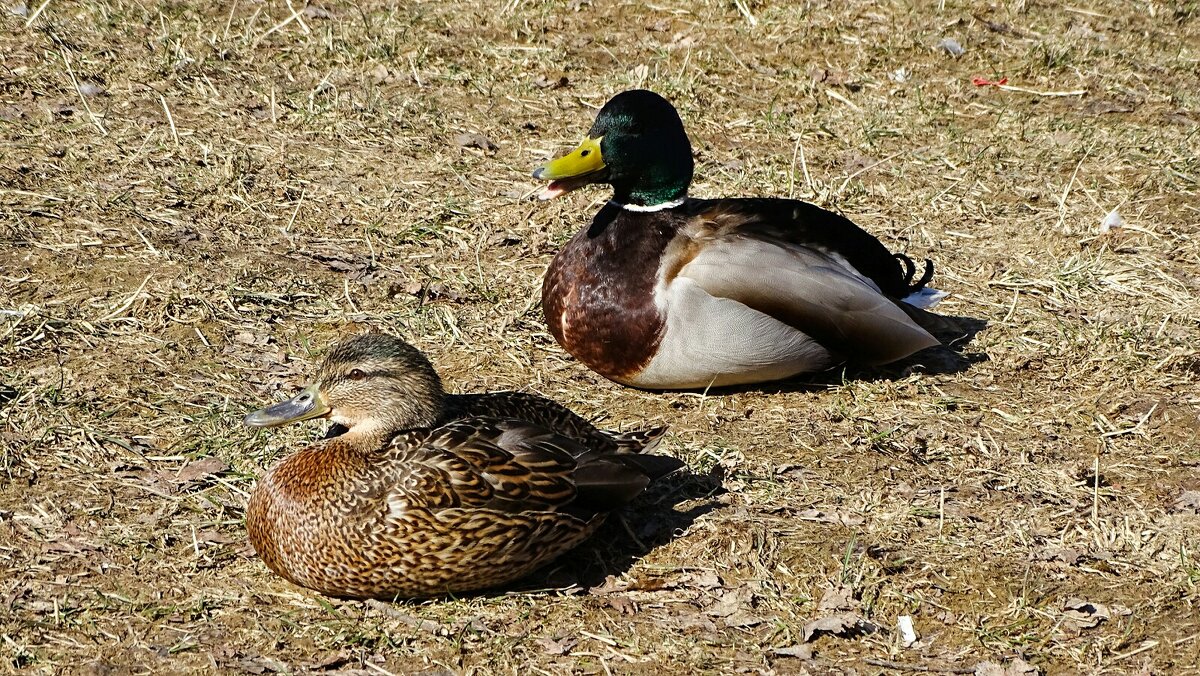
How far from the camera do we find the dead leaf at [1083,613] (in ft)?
14.1

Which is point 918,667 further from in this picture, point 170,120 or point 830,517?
point 170,120

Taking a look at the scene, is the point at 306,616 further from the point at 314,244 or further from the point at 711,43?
the point at 711,43

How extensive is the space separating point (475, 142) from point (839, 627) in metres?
4.17

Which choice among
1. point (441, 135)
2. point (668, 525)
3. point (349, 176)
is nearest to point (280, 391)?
point (668, 525)

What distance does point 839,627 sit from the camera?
166 inches

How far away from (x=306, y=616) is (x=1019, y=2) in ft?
23.8

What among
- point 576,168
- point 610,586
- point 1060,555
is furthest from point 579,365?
point 1060,555

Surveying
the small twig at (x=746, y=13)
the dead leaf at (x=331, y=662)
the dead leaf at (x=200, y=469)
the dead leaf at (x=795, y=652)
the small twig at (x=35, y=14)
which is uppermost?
the small twig at (x=746, y=13)

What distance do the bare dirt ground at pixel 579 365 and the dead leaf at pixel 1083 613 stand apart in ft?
0.05

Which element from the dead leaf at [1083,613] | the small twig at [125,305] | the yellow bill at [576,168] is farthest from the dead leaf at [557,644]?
the small twig at [125,305]

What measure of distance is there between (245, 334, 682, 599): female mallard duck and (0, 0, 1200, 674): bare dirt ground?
16cm

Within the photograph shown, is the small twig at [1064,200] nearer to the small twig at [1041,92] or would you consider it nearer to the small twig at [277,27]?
the small twig at [1041,92]

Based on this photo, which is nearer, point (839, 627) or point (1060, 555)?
point (839, 627)

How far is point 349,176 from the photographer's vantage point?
7223 millimetres
